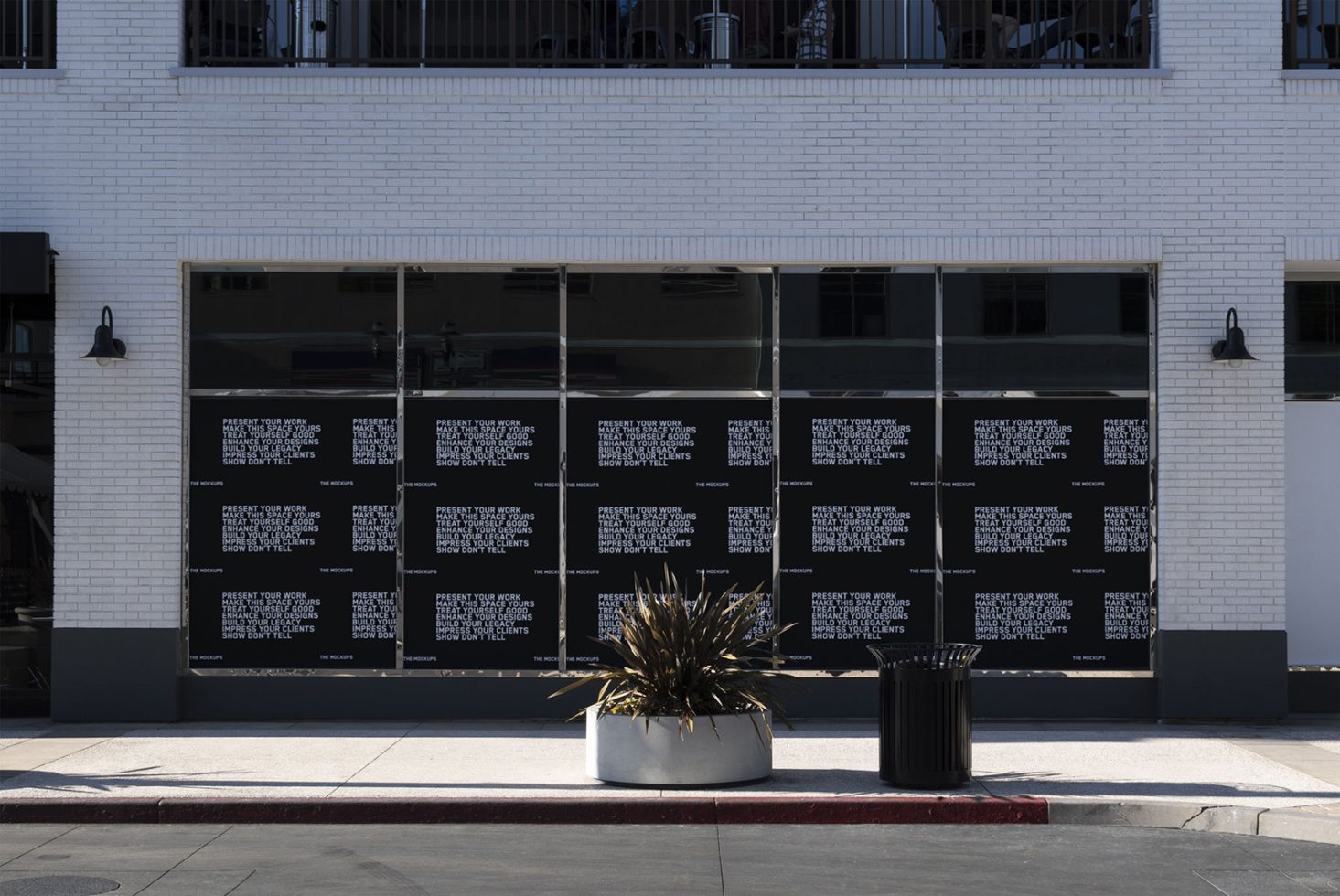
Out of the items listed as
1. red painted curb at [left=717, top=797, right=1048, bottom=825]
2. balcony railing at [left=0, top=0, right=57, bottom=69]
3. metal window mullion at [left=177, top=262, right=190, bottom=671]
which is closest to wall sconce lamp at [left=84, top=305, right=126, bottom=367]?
metal window mullion at [left=177, top=262, right=190, bottom=671]

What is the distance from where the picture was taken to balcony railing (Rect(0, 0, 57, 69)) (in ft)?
48.4

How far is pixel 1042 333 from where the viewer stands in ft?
47.2

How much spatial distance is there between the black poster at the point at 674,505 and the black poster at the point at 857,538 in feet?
0.95

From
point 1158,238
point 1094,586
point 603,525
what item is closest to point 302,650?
point 603,525

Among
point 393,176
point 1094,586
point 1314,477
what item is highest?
point 393,176

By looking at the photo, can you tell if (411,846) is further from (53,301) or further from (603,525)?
(53,301)

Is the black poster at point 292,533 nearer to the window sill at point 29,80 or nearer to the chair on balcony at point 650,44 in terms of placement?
the window sill at point 29,80

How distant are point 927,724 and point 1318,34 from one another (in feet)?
27.5

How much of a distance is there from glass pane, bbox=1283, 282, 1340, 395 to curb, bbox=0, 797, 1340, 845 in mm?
6288

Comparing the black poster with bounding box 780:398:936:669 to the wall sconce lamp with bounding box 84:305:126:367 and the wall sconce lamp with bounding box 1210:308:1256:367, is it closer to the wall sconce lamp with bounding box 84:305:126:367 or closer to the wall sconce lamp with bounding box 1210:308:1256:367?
the wall sconce lamp with bounding box 1210:308:1256:367

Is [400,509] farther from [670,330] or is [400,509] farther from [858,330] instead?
[858,330]

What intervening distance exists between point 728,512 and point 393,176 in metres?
4.29

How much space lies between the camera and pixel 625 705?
11.1 meters

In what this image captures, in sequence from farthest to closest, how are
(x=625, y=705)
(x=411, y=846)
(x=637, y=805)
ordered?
1. (x=625, y=705)
2. (x=637, y=805)
3. (x=411, y=846)
